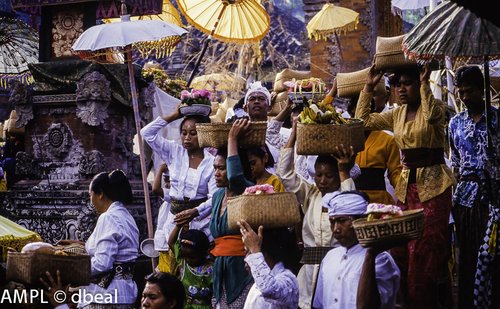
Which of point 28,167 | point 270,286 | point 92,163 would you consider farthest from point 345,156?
point 28,167

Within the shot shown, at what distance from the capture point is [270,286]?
578cm

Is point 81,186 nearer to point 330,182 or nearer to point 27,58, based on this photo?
point 27,58

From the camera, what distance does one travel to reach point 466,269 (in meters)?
7.79

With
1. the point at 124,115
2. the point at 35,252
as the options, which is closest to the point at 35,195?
the point at 124,115

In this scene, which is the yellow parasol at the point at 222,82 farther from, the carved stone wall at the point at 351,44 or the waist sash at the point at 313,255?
the waist sash at the point at 313,255

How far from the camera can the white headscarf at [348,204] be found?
6.08 m

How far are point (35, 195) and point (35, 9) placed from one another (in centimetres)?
277

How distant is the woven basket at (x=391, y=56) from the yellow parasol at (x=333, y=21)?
862 centimetres

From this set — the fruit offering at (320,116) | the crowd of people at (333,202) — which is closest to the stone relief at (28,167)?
the crowd of people at (333,202)

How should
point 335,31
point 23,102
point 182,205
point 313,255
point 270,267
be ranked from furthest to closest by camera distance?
1. point 335,31
2. point 23,102
3. point 182,205
4. point 313,255
5. point 270,267

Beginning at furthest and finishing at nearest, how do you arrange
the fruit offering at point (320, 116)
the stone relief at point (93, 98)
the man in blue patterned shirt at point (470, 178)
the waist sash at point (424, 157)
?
the stone relief at point (93, 98)
the man in blue patterned shirt at point (470, 178)
the waist sash at point (424, 157)
the fruit offering at point (320, 116)

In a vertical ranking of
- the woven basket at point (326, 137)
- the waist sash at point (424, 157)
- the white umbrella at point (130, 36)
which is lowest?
the waist sash at point (424, 157)

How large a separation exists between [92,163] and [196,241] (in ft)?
12.7

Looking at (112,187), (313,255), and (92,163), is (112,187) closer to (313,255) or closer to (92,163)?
(313,255)
